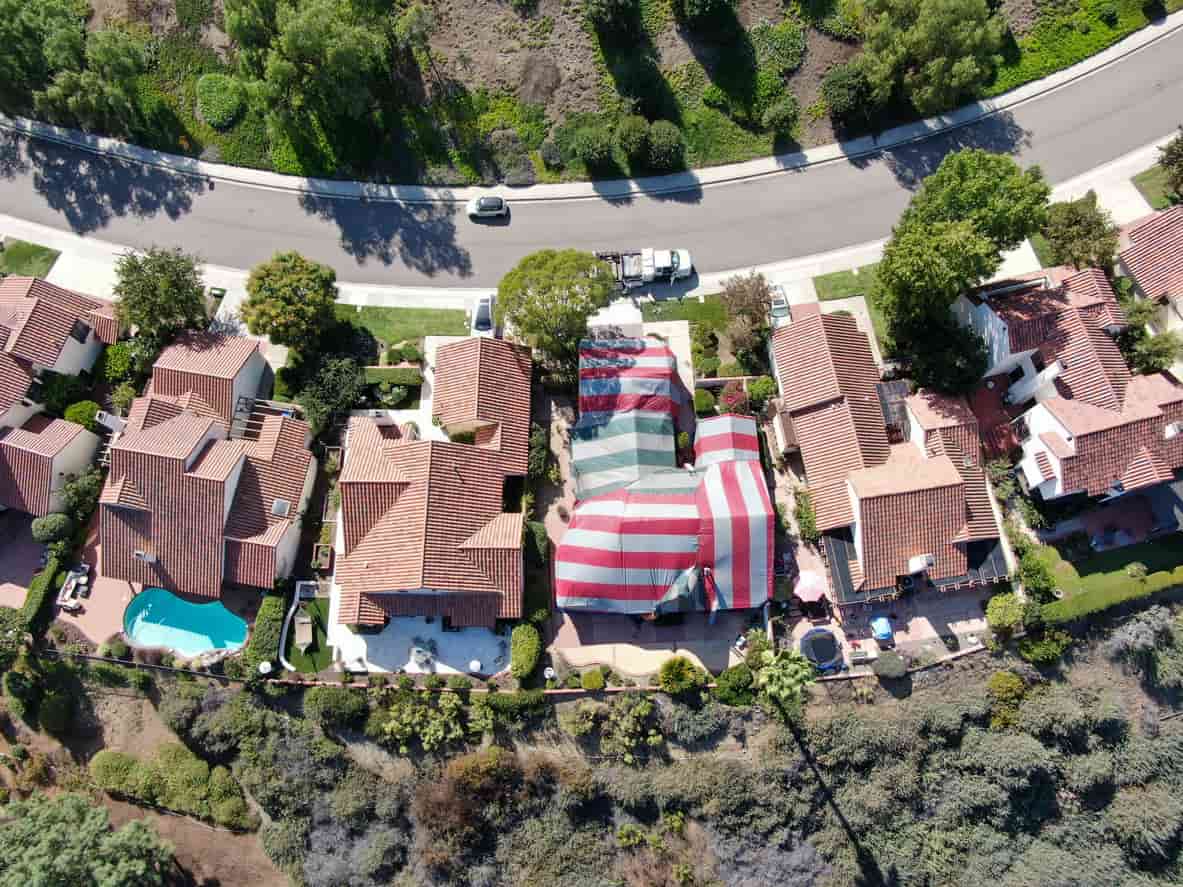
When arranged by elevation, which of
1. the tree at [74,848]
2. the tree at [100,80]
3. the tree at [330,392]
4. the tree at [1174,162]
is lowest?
the tree at [74,848]

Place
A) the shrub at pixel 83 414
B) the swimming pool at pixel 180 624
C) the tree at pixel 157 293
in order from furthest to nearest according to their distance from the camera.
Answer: the shrub at pixel 83 414
the tree at pixel 157 293
the swimming pool at pixel 180 624

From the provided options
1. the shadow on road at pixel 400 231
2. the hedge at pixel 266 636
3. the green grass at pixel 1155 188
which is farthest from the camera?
the shadow on road at pixel 400 231

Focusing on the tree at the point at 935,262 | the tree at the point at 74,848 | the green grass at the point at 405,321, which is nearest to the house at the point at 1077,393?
the tree at the point at 935,262

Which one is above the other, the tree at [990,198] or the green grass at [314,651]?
the tree at [990,198]

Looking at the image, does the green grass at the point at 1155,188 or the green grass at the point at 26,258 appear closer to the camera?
the green grass at the point at 1155,188

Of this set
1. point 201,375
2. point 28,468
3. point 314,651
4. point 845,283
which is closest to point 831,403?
point 845,283

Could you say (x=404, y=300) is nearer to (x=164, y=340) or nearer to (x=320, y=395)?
(x=320, y=395)

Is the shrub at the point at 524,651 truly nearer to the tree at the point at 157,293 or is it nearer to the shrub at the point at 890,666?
the shrub at the point at 890,666
